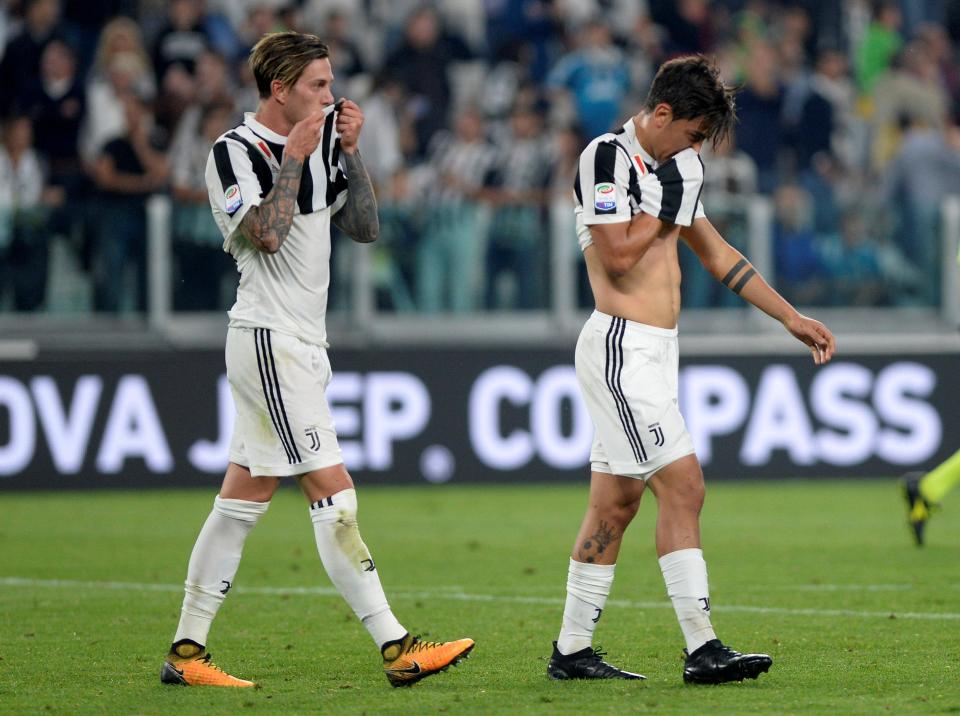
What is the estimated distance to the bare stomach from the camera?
19.9 feet

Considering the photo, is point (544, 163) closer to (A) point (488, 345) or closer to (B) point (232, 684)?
(A) point (488, 345)

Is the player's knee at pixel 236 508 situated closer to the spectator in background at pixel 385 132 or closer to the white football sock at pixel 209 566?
the white football sock at pixel 209 566

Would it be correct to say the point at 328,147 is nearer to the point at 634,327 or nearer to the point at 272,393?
the point at 272,393

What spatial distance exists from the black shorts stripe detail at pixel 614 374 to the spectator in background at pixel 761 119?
10.9 meters

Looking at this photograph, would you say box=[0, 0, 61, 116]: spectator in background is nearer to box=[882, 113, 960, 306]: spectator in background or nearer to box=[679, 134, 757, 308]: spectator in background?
box=[679, 134, 757, 308]: spectator in background

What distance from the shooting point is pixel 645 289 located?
6090 mm

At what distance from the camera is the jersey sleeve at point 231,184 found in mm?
5918

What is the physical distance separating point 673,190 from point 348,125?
1144 mm

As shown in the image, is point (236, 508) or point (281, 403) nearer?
point (281, 403)

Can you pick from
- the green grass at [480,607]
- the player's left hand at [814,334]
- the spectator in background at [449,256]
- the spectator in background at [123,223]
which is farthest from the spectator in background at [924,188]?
the player's left hand at [814,334]

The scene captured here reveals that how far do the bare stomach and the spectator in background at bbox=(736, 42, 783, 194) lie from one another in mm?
10754

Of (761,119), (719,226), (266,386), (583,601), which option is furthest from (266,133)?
(761,119)

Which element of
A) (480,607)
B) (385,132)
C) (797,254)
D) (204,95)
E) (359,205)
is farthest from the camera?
(385,132)

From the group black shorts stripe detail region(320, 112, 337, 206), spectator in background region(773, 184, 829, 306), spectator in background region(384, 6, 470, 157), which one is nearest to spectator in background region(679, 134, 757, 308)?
spectator in background region(773, 184, 829, 306)
